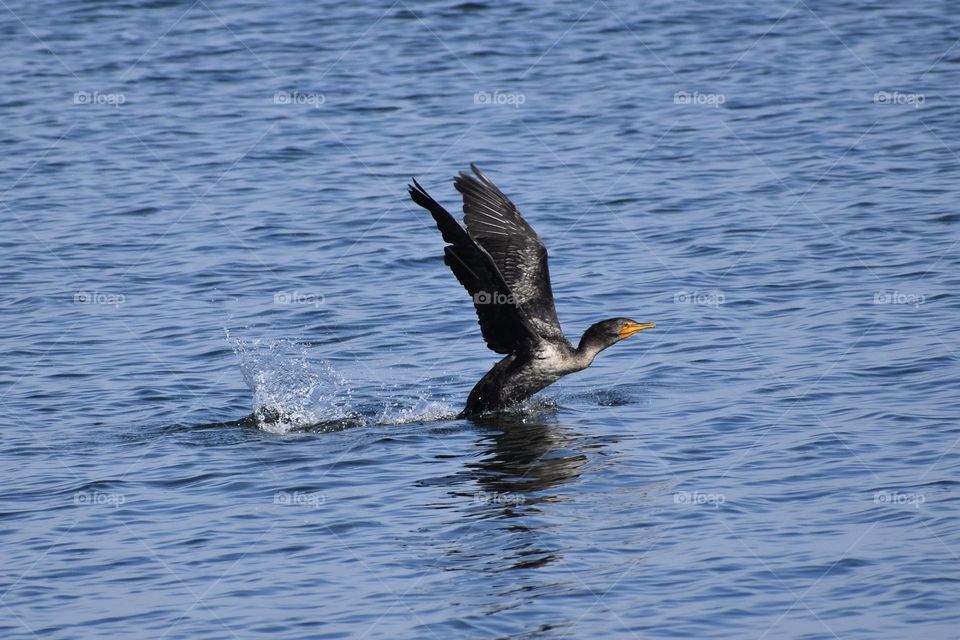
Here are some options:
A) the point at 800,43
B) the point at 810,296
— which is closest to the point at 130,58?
the point at 800,43

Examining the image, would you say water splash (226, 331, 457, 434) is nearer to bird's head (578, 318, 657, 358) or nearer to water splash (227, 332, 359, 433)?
water splash (227, 332, 359, 433)

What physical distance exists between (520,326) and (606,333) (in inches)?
28.0

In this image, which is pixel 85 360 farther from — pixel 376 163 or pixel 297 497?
pixel 376 163

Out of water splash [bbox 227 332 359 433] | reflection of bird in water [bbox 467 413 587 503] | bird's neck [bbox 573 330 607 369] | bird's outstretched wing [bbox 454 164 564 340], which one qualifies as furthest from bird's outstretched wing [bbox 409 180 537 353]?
water splash [bbox 227 332 359 433]

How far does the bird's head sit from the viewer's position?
10.9 meters

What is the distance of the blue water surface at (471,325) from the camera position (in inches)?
306

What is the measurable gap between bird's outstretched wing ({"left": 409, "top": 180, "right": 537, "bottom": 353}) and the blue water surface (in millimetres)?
723

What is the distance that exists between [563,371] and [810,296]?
334cm

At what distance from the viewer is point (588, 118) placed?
19.7 meters

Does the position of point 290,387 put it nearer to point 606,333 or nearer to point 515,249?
point 515,249

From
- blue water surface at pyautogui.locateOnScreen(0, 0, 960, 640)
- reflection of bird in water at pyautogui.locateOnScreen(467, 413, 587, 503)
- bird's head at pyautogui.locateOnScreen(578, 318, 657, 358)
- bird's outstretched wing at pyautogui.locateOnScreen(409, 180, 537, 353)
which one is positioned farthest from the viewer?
bird's head at pyautogui.locateOnScreen(578, 318, 657, 358)

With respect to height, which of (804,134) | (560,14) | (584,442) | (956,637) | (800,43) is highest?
(560,14)

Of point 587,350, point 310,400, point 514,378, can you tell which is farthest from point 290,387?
point 587,350

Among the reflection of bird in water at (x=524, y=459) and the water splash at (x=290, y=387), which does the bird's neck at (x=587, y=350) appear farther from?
the water splash at (x=290, y=387)
